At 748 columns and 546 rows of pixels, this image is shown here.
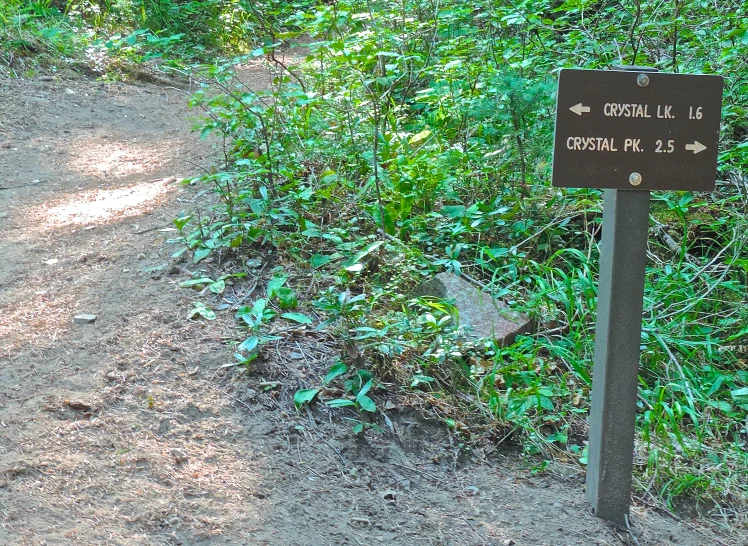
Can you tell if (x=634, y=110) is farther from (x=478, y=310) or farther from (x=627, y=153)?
(x=478, y=310)

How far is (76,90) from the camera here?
7844 mm

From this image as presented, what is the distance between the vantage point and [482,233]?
473cm

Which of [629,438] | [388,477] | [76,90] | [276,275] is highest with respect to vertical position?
[76,90]

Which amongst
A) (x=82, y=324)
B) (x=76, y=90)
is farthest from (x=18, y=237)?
(x=76, y=90)

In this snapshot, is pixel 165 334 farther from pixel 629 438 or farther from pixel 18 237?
pixel 629 438

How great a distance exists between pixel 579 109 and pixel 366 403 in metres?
1.52

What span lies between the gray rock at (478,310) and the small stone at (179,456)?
5.33ft

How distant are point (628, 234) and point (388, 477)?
137 cm

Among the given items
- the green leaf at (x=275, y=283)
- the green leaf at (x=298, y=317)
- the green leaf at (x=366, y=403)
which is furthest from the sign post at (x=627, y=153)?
the green leaf at (x=275, y=283)

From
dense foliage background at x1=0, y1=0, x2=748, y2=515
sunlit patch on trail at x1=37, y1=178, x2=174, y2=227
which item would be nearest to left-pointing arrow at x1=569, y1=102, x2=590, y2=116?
dense foliage background at x1=0, y1=0, x2=748, y2=515

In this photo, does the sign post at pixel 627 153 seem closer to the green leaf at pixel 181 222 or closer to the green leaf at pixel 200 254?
the green leaf at pixel 200 254

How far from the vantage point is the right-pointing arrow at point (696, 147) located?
8.20ft

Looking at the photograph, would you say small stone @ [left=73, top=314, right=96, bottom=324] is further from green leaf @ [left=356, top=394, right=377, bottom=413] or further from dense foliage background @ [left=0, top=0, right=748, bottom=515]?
green leaf @ [left=356, top=394, right=377, bottom=413]

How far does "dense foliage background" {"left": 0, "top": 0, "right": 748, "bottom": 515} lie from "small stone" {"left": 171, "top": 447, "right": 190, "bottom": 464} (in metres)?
0.60
